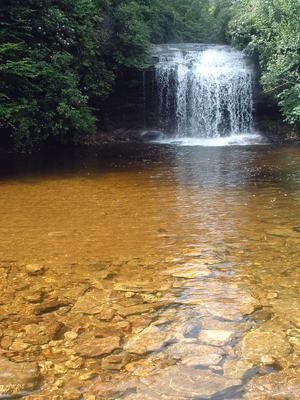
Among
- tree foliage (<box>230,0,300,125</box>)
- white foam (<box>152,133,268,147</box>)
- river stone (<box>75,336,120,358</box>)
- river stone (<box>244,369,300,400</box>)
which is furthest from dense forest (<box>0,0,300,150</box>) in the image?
river stone (<box>244,369,300,400</box>)

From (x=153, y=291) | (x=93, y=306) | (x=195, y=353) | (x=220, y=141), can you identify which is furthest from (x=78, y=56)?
(x=195, y=353)

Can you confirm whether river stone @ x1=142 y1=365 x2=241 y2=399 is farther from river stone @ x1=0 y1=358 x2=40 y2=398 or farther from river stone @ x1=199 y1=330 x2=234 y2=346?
river stone @ x1=0 y1=358 x2=40 y2=398

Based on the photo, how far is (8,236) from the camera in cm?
583

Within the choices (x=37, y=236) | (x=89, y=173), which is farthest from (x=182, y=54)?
(x=37, y=236)

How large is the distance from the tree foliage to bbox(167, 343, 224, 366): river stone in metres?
10.8

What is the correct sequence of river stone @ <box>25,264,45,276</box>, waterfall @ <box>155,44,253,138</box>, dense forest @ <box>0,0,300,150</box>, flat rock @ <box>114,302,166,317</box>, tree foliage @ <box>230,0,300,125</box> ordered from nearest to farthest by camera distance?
flat rock @ <box>114,302,166,317</box>, river stone @ <box>25,264,45,276</box>, dense forest @ <box>0,0,300,150</box>, tree foliage @ <box>230,0,300,125</box>, waterfall @ <box>155,44,253,138</box>

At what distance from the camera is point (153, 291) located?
4.11 m

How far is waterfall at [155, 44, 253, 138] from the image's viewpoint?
1762cm

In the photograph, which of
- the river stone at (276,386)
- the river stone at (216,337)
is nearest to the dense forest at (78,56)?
the river stone at (216,337)

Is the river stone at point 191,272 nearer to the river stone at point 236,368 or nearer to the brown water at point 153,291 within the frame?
the brown water at point 153,291

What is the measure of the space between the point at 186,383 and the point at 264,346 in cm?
70

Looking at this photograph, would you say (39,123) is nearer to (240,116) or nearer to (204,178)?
(204,178)

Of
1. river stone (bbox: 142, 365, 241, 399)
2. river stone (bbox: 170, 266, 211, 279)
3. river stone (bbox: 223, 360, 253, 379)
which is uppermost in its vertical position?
river stone (bbox: 170, 266, 211, 279)

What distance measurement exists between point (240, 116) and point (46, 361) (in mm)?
15816
